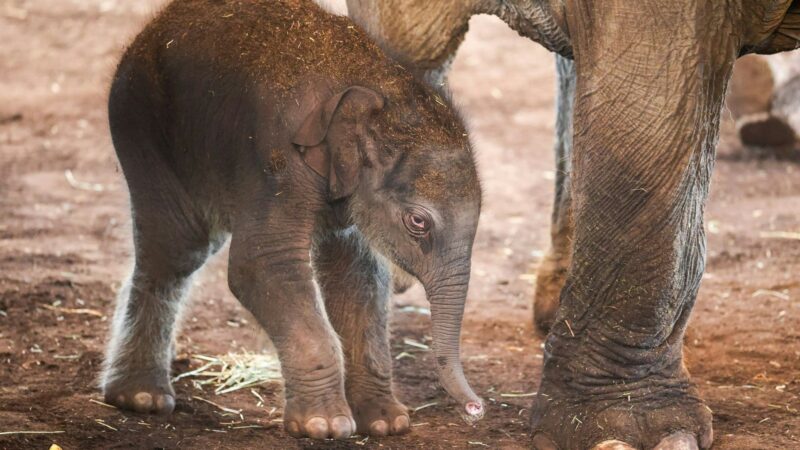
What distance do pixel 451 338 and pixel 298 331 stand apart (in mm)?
495

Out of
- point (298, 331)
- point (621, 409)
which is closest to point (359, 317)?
point (298, 331)

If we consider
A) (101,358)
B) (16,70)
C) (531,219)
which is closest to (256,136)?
(101,358)

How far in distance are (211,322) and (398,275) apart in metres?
1.93

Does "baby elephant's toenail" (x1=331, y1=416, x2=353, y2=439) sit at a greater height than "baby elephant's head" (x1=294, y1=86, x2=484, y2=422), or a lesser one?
lesser

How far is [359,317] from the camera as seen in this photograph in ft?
16.7

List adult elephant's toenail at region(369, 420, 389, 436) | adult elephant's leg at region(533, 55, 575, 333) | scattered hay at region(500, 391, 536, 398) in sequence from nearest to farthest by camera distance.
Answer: adult elephant's toenail at region(369, 420, 389, 436), scattered hay at region(500, 391, 536, 398), adult elephant's leg at region(533, 55, 575, 333)

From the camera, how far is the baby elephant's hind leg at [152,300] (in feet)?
16.9

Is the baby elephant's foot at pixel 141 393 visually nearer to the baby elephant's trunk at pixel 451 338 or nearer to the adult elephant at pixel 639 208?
the baby elephant's trunk at pixel 451 338

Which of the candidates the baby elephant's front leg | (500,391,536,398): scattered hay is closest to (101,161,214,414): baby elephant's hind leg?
the baby elephant's front leg

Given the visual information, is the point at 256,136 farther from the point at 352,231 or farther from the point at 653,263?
the point at 653,263

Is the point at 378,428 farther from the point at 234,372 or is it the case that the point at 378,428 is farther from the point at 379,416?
the point at 234,372

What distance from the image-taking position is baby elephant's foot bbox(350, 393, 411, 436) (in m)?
4.97

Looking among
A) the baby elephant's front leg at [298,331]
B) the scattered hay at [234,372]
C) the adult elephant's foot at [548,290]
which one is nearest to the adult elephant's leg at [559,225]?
the adult elephant's foot at [548,290]

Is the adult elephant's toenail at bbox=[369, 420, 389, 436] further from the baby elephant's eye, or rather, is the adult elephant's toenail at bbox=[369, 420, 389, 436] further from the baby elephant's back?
the baby elephant's back
